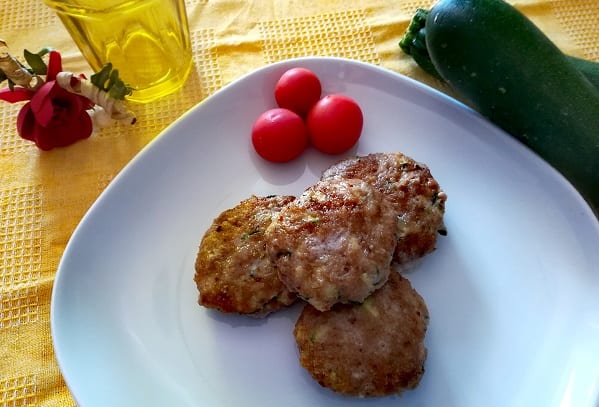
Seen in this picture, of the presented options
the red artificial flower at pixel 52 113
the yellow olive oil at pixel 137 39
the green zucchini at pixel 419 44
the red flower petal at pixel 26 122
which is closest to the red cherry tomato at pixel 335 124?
the green zucchini at pixel 419 44

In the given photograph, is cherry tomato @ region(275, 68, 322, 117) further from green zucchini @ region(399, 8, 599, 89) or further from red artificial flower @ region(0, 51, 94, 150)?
red artificial flower @ region(0, 51, 94, 150)

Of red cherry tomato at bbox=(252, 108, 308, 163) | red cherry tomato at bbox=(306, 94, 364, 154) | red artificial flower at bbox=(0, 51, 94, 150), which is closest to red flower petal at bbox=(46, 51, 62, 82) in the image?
red artificial flower at bbox=(0, 51, 94, 150)

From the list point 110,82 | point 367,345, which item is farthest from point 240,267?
point 110,82

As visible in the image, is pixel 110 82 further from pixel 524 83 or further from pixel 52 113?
pixel 524 83

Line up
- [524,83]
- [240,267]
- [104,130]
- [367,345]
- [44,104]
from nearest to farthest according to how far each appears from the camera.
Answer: [367,345] < [240,267] < [524,83] < [44,104] < [104,130]

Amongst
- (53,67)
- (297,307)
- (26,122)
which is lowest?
(297,307)

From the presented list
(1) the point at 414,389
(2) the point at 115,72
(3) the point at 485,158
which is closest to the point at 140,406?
(1) the point at 414,389
